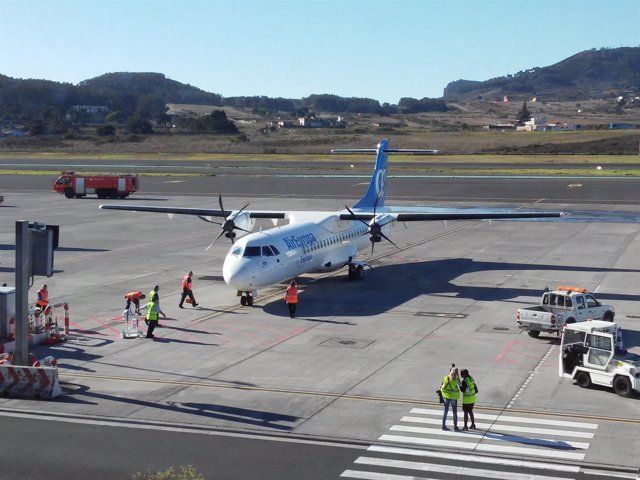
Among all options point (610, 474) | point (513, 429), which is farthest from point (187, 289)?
point (610, 474)

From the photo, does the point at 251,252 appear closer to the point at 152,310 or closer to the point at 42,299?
the point at 152,310

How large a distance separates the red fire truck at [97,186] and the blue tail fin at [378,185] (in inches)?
1729

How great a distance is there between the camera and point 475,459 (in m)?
18.8

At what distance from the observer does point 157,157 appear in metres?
154

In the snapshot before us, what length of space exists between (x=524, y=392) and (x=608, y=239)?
35750mm

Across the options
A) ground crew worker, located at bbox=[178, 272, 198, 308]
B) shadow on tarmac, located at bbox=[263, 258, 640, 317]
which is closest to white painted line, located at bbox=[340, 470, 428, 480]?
shadow on tarmac, located at bbox=[263, 258, 640, 317]

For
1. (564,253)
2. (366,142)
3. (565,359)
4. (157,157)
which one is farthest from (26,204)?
(366,142)

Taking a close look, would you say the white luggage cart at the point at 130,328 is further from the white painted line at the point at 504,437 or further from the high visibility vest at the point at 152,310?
the white painted line at the point at 504,437

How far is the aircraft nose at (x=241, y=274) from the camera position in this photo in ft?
113

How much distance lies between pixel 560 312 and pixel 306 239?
12667mm

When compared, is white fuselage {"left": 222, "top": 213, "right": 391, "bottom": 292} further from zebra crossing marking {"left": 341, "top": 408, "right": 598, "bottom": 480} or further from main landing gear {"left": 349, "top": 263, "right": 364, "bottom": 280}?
zebra crossing marking {"left": 341, "top": 408, "right": 598, "bottom": 480}

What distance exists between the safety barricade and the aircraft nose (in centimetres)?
1162

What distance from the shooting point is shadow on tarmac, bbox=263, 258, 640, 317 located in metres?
35.9

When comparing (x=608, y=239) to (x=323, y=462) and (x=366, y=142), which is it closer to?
(x=323, y=462)
